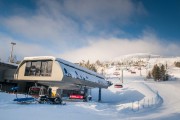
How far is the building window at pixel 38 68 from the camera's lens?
4303cm

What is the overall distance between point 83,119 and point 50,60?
22.7 metres

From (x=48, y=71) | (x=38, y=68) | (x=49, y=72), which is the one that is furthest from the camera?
(x=38, y=68)

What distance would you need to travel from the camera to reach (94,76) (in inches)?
2304

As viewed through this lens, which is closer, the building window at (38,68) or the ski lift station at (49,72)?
the ski lift station at (49,72)

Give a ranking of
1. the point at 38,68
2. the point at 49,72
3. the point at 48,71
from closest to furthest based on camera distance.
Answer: the point at 49,72, the point at 48,71, the point at 38,68

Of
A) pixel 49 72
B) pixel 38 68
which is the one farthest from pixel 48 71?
pixel 38 68

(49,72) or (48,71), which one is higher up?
(48,71)

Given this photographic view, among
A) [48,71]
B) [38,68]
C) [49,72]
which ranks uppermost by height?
[38,68]

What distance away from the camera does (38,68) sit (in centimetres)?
4428

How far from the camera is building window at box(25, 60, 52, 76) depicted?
141 feet

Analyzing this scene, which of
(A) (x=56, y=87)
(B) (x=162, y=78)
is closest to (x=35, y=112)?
(A) (x=56, y=87)

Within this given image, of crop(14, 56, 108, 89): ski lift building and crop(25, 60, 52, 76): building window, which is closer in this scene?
crop(14, 56, 108, 89): ski lift building

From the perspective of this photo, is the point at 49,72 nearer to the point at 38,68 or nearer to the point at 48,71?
the point at 48,71

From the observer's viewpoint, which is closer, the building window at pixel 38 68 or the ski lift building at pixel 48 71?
the ski lift building at pixel 48 71
